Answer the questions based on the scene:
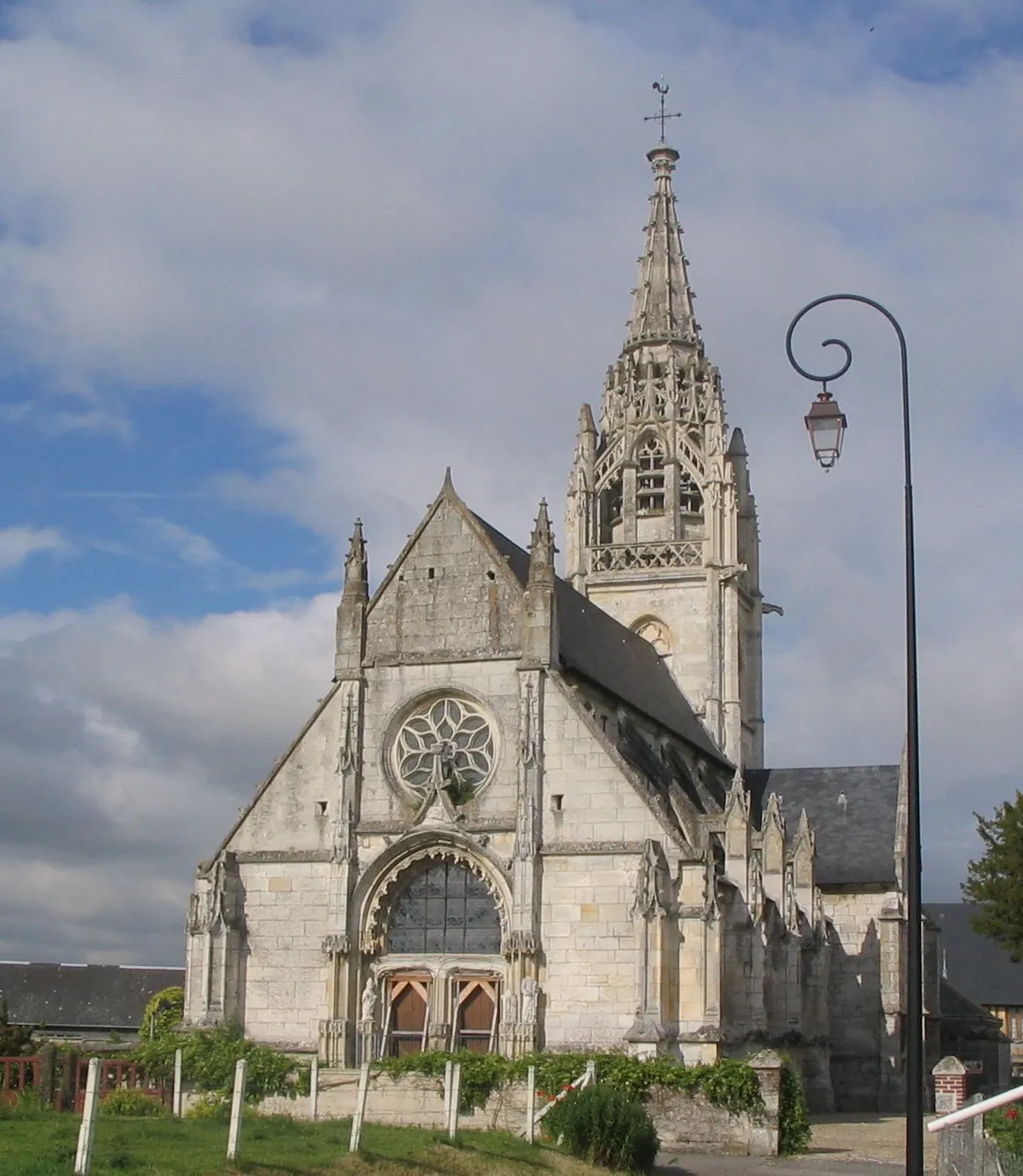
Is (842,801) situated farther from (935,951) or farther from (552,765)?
(552,765)

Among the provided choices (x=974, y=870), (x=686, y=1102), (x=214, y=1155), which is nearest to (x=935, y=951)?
(x=974, y=870)

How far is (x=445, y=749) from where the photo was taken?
108 ft

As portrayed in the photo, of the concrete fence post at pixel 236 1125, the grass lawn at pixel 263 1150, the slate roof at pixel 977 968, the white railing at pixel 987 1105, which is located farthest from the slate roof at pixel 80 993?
the white railing at pixel 987 1105

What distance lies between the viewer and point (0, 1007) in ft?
118

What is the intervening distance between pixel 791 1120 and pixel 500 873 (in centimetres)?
813

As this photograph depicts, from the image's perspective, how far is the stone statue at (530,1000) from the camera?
30.4 metres

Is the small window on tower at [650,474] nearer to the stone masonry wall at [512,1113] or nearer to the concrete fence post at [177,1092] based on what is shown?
the stone masonry wall at [512,1113]

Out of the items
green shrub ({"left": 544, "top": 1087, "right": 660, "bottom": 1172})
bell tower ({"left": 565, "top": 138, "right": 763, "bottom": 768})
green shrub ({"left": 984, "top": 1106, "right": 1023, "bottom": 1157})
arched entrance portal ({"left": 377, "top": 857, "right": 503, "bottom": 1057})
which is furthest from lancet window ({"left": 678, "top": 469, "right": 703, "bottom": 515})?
green shrub ({"left": 544, "top": 1087, "right": 660, "bottom": 1172})

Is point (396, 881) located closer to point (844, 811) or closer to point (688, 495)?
point (844, 811)

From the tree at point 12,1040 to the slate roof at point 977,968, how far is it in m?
43.7

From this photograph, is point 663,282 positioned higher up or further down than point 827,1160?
higher up

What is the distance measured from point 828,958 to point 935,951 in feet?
21.3

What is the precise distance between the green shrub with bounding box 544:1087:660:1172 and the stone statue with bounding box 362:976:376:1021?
37.3 ft

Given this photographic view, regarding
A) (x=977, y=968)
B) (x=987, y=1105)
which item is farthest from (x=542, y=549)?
(x=977, y=968)
